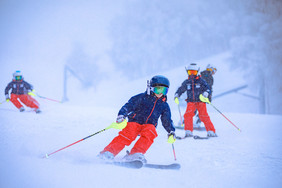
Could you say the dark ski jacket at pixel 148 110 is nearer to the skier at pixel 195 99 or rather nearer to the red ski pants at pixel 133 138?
the red ski pants at pixel 133 138

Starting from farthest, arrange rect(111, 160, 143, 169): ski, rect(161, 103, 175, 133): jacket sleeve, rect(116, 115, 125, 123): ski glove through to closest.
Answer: rect(161, 103, 175, 133): jacket sleeve < rect(116, 115, 125, 123): ski glove < rect(111, 160, 143, 169): ski

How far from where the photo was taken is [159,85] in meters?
3.08

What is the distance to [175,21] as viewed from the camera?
26969mm

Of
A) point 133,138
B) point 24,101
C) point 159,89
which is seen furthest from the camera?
point 24,101

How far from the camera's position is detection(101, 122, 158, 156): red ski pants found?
2.60 metres

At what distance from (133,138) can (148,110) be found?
1.78ft

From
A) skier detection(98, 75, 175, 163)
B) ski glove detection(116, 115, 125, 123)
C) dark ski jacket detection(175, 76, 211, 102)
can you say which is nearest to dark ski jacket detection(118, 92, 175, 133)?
skier detection(98, 75, 175, 163)

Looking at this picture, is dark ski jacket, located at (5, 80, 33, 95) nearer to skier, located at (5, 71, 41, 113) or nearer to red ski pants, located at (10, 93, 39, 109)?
skier, located at (5, 71, 41, 113)

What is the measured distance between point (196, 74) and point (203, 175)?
10.6 ft

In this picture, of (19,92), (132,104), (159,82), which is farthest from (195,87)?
(19,92)

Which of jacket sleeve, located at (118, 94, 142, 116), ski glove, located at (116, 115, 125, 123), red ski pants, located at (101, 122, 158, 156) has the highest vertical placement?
jacket sleeve, located at (118, 94, 142, 116)

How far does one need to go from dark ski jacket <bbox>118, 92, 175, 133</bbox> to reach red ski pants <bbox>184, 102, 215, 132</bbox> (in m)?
1.77

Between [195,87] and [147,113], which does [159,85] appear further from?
[195,87]

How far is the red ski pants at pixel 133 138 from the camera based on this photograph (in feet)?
8.52
